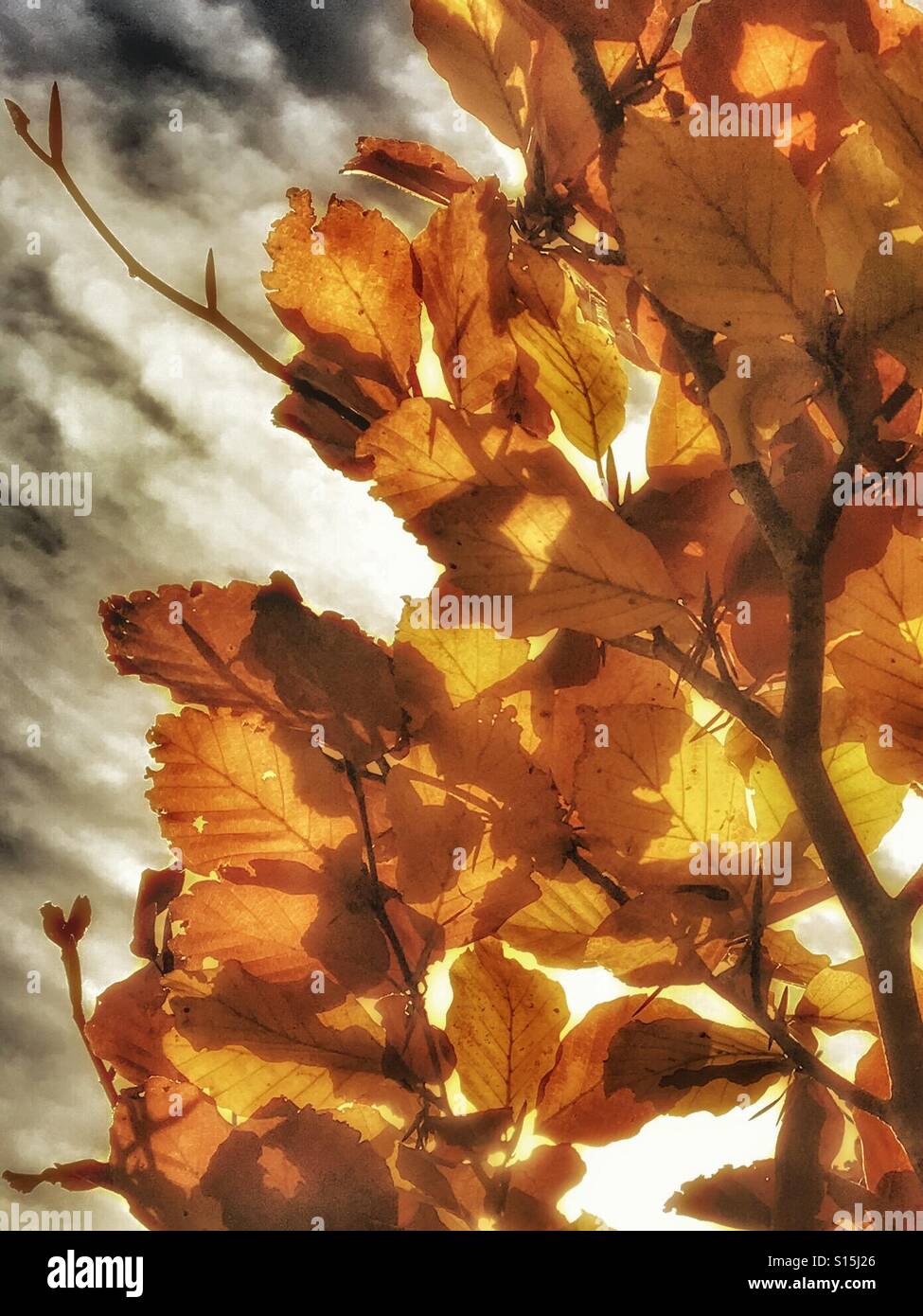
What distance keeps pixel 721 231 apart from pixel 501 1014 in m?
0.30

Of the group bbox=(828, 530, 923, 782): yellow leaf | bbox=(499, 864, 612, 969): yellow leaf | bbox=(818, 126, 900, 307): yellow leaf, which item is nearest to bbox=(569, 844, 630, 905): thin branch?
bbox=(499, 864, 612, 969): yellow leaf

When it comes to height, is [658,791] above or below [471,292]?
below

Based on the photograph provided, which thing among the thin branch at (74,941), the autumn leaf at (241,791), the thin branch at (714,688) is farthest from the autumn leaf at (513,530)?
the thin branch at (74,941)

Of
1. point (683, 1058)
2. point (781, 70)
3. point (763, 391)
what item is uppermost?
point (781, 70)

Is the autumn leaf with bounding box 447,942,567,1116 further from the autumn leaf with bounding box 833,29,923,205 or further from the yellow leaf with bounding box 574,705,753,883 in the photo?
the autumn leaf with bounding box 833,29,923,205

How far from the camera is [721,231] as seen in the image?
290mm

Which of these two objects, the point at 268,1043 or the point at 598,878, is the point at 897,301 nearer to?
the point at 598,878

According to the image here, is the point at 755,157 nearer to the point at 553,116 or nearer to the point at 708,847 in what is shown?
the point at 553,116

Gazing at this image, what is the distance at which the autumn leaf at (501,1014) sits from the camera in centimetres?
37

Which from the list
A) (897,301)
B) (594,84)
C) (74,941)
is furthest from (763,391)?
(74,941)

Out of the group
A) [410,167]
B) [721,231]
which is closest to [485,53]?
[410,167]

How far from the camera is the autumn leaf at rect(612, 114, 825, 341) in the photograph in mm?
285

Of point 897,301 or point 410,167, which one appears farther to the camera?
point 410,167
